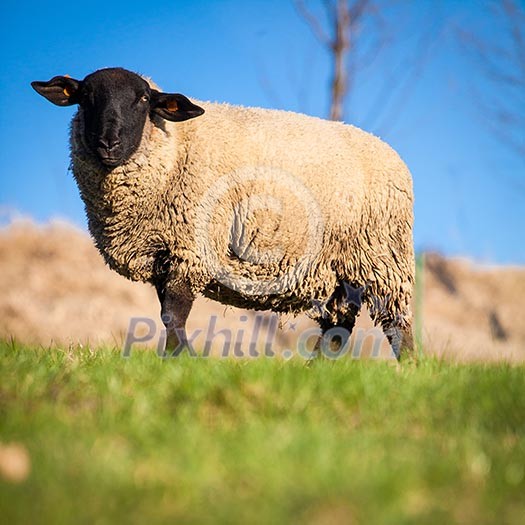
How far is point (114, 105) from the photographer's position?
4.95m

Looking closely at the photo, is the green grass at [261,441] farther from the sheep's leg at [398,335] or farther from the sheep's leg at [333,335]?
the sheep's leg at [333,335]

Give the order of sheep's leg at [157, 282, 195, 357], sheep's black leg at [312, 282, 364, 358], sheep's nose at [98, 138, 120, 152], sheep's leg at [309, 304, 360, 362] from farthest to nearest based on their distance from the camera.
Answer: sheep's leg at [309, 304, 360, 362] < sheep's black leg at [312, 282, 364, 358] < sheep's leg at [157, 282, 195, 357] < sheep's nose at [98, 138, 120, 152]

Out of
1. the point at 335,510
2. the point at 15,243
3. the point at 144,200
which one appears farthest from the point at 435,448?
the point at 15,243

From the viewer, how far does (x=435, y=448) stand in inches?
123

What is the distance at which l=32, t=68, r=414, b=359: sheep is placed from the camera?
5.11m

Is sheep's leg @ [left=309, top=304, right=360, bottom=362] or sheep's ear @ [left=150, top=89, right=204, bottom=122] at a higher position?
sheep's ear @ [left=150, top=89, right=204, bottom=122]

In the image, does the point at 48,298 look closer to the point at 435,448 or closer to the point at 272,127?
the point at 272,127

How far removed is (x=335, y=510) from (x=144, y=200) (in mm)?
3301

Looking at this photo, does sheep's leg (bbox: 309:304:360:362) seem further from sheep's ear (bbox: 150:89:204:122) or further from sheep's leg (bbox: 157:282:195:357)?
sheep's ear (bbox: 150:89:204:122)

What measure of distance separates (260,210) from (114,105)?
4.15ft

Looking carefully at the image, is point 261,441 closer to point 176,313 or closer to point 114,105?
point 176,313

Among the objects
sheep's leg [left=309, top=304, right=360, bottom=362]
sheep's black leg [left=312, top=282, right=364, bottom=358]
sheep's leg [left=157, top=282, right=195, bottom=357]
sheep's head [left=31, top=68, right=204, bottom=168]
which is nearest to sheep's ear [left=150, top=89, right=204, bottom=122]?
sheep's head [left=31, top=68, right=204, bottom=168]

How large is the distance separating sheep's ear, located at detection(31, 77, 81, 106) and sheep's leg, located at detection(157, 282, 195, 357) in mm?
1537

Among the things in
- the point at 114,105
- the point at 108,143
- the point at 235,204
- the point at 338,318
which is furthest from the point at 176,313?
the point at 338,318
